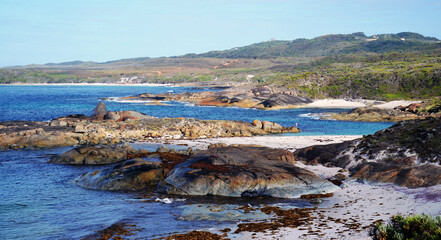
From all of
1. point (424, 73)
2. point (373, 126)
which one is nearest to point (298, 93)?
point (424, 73)

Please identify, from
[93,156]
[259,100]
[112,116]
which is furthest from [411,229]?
[259,100]

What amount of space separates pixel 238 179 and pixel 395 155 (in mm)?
10183

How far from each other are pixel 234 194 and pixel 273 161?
4.97 metres

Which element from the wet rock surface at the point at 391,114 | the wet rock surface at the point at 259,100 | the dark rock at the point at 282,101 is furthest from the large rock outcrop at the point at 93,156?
the dark rock at the point at 282,101

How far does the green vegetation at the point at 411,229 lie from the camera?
1138 cm

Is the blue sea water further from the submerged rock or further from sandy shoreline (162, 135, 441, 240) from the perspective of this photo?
sandy shoreline (162, 135, 441, 240)

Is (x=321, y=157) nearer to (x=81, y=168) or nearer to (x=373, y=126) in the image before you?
(x=81, y=168)

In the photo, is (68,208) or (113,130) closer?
(68,208)

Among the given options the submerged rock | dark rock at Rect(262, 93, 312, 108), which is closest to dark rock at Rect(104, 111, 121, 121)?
the submerged rock

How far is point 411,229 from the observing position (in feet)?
39.1

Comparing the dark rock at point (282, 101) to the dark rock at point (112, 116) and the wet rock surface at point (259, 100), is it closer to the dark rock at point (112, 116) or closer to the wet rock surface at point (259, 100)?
the wet rock surface at point (259, 100)

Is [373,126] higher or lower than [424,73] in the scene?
lower

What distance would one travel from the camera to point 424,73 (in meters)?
99.7

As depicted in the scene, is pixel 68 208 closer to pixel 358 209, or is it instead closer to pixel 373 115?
pixel 358 209
